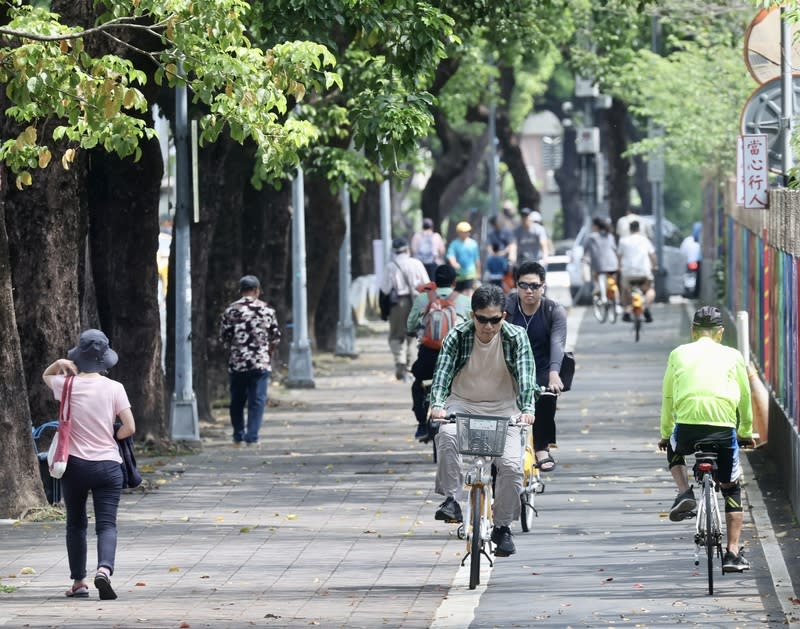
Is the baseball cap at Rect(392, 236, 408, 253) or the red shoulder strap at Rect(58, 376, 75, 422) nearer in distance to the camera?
the red shoulder strap at Rect(58, 376, 75, 422)

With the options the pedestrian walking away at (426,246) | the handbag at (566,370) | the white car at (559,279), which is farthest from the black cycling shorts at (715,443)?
the white car at (559,279)

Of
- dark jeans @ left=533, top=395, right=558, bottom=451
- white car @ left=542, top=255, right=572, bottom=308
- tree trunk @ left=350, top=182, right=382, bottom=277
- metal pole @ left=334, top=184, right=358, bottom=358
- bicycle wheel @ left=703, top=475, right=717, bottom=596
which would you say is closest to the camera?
bicycle wheel @ left=703, top=475, right=717, bottom=596

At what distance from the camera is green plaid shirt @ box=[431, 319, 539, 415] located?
→ 38.0 feet

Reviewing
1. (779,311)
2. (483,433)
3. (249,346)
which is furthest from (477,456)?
(249,346)

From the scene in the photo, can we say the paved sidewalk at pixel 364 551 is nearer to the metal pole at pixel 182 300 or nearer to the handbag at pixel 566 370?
the metal pole at pixel 182 300

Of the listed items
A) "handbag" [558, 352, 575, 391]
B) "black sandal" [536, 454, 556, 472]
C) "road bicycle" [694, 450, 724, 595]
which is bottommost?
"black sandal" [536, 454, 556, 472]

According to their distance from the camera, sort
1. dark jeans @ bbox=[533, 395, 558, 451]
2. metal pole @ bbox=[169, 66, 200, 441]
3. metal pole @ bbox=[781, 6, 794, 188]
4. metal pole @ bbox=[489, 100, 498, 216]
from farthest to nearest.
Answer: metal pole @ bbox=[489, 100, 498, 216], metal pole @ bbox=[169, 66, 200, 441], metal pole @ bbox=[781, 6, 794, 188], dark jeans @ bbox=[533, 395, 558, 451]

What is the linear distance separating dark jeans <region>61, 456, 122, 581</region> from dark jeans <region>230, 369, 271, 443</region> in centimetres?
825

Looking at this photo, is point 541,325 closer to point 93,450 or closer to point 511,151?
point 93,450

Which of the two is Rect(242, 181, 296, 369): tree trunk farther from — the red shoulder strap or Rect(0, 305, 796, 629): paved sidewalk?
the red shoulder strap

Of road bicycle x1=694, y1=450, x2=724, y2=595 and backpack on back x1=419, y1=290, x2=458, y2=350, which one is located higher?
backpack on back x1=419, y1=290, x2=458, y2=350

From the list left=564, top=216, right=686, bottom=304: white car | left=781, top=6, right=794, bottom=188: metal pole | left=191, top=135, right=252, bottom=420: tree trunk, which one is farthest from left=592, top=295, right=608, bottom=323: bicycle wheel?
left=781, top=6, right=794, bottom=188: metal pole

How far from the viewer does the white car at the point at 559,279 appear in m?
40.0

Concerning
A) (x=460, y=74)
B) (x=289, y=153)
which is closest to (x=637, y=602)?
(x=289, y=153)
